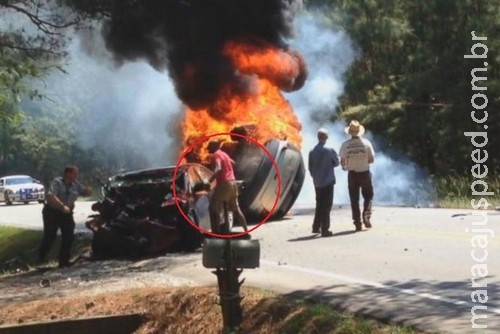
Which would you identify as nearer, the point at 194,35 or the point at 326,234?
the point at 326,234

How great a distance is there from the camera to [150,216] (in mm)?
14016

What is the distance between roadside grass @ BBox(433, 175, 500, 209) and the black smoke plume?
20.1 feet

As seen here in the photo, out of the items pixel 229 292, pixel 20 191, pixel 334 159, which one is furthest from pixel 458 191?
pixel 20 191

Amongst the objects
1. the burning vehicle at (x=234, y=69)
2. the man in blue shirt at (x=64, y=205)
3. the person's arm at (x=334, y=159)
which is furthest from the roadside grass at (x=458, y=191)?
the man in blue shirt at (x=64, y=205)

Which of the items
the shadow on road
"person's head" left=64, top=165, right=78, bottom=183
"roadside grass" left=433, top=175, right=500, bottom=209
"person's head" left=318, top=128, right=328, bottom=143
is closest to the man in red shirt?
"person's head" left=318, top=128, right=328, bottom=143

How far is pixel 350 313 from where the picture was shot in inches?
309

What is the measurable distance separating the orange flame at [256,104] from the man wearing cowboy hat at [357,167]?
9.76 ft

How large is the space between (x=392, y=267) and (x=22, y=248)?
42.2ft

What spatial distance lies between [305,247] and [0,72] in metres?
6.74

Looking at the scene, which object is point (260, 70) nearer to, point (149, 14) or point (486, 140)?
point (149, 14)

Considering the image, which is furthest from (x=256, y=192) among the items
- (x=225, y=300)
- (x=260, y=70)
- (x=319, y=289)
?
(x=225, y=300)

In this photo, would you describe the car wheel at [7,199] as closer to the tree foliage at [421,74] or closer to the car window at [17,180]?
the car window at [17,180]

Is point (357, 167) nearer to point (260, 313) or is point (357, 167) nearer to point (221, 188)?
point (221, 188)

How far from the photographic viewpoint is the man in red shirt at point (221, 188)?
1260cm
